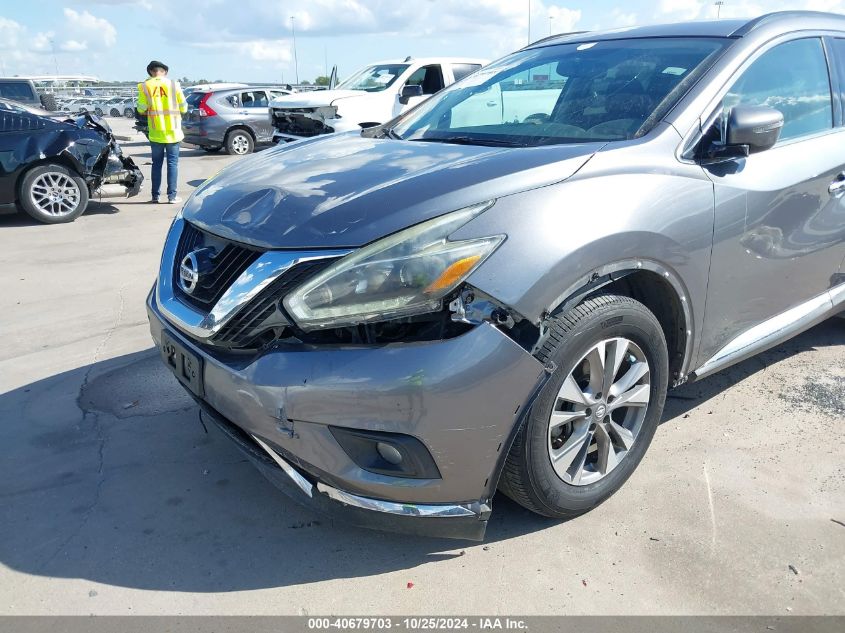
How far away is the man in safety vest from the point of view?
8953mm

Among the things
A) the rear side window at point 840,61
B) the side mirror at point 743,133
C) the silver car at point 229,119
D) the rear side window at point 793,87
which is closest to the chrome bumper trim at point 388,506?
the side mirror at point 743,133

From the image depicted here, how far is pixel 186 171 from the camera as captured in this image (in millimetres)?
13469

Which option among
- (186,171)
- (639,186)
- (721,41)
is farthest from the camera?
(186,171)

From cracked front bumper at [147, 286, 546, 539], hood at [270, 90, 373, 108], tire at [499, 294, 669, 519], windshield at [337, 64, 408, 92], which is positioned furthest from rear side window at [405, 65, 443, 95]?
cracked front bumper at [147, 286, 546, 539]

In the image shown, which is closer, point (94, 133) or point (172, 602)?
point (172, 602)

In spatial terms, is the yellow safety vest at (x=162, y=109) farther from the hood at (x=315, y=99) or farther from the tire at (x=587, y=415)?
the tire at (x=587, y=415)

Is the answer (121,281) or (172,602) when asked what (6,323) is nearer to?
(121,281)

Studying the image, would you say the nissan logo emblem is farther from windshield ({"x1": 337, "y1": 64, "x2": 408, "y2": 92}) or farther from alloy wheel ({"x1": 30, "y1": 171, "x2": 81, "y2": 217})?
windshield ({"x1": 337, "y1": 64, "x2": 408, "y2": 92})

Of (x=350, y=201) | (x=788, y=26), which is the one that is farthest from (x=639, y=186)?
(x=788, y=26)

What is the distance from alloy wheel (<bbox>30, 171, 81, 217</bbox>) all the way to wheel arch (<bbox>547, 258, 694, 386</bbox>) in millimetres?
7720

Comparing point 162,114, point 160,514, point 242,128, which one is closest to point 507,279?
point 160,514

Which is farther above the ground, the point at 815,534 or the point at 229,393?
the point at 229,393

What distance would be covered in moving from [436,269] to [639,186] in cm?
84

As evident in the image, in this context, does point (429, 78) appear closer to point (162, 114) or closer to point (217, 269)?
point (162, 114)
